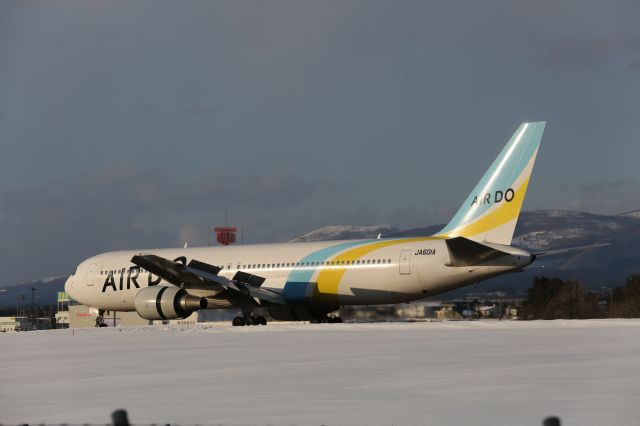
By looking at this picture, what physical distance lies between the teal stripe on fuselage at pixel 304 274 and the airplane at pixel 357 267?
0.04m

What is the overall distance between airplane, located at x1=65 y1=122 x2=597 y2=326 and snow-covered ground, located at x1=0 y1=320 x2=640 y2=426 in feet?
39.8

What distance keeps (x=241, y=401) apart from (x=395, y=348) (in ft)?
32.6

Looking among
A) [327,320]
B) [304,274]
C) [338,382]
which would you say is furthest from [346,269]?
[338,382]

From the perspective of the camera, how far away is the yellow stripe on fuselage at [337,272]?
1521 inches

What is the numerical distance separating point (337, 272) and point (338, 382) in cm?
2539

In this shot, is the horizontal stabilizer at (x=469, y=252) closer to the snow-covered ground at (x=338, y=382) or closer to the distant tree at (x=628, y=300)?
the snow-covered ground at (x=338, y=382)

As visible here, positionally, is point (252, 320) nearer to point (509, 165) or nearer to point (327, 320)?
point (327, 320)

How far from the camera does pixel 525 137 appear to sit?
37.4 meters

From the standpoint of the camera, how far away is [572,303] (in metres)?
80.1

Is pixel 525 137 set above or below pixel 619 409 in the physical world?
above

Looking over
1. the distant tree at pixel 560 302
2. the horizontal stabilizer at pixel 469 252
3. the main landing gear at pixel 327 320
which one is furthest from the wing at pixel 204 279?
the distant tree at pixel 560 302

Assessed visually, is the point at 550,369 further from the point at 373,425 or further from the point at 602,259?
the point at 602,259

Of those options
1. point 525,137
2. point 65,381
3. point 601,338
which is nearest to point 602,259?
point 525,137

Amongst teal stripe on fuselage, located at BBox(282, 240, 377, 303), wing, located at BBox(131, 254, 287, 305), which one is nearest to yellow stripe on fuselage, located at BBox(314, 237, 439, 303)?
teal stripe on fuselage, located at BBox(282, 240, 377, 303)
